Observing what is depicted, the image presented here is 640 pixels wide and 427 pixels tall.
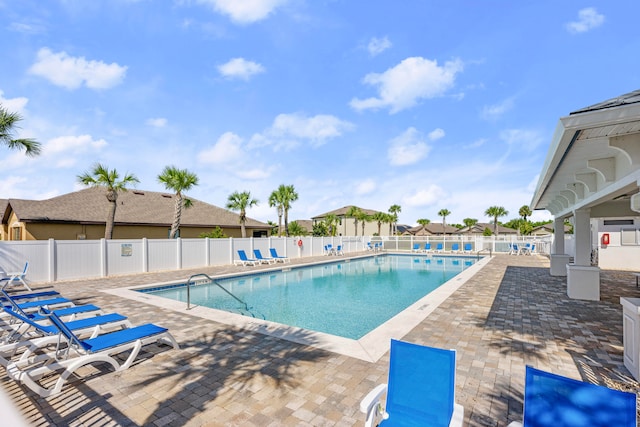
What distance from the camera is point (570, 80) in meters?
11.2

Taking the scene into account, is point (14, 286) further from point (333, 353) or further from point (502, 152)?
point (502, 152)

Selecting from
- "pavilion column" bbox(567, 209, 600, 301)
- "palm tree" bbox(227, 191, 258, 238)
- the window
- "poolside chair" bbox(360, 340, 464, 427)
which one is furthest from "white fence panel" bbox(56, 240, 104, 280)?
"pavilion column" bbox(567, 209, 600, 301)

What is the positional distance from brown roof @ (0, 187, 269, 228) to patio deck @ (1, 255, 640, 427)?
1567 cm

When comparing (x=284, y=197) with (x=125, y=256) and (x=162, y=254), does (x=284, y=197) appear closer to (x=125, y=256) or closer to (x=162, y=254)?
(x=162, y=254)

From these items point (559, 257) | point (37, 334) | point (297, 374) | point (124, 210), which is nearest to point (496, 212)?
point (559, 257)

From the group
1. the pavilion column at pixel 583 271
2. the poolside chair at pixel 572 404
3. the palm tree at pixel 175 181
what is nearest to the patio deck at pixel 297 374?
the poolside chair at pixel 572 404

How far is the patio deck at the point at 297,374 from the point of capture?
3.29 metres

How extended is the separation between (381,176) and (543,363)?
29830 mm

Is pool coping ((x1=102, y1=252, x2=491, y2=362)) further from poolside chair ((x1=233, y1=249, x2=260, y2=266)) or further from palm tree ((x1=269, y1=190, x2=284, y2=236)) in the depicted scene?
palm tree ((x1=269, y1=190, x2=284, y2=236))

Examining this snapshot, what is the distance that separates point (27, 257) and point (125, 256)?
128 inches

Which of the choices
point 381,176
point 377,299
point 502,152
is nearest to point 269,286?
point 377,299

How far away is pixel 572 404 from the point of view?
222 centimetres

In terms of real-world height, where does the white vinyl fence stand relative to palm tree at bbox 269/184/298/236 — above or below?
below

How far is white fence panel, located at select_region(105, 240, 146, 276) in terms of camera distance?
1333 cm
